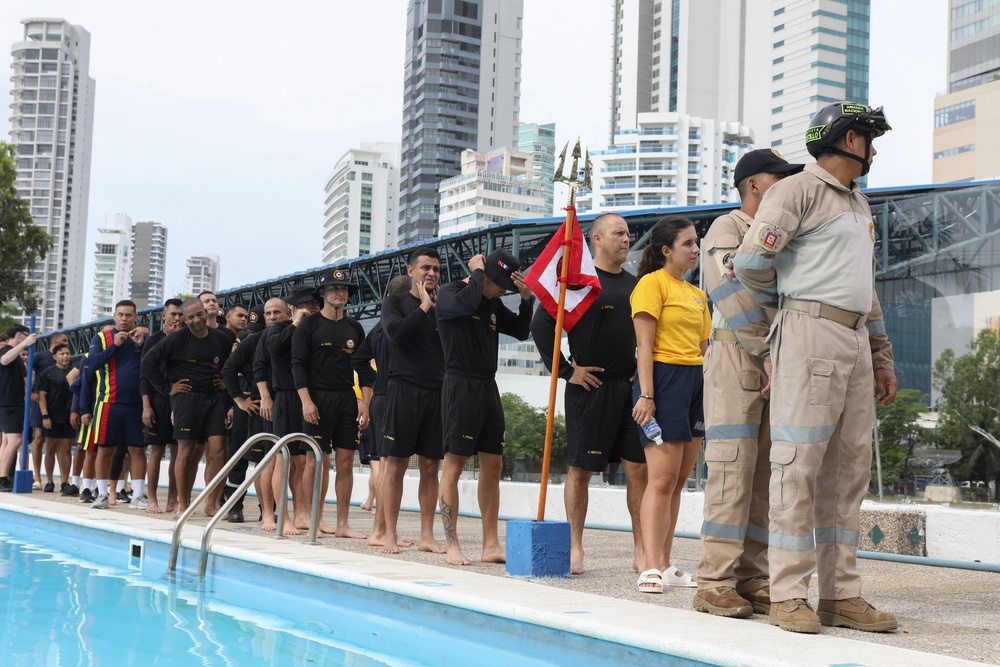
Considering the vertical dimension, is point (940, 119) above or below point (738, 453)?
above

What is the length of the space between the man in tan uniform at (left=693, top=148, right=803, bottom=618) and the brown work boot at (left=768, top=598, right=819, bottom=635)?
35cm

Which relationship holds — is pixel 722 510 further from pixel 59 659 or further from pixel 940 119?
pixel 940 119

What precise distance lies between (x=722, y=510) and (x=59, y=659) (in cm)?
267

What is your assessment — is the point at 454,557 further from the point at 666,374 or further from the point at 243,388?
the point at 243,388

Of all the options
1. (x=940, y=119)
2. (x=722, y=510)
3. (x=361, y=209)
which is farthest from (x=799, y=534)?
(x=361, y=209)

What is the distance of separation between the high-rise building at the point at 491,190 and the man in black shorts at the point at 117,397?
455 ft

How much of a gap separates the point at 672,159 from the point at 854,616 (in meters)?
140

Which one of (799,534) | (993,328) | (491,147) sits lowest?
(799,534)

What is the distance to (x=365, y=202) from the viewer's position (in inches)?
6939

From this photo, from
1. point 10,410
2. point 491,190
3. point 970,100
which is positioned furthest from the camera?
point 491,190

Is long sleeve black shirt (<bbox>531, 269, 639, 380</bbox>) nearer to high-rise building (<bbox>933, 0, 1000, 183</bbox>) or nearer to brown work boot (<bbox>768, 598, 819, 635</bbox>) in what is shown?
brown work boot (<bbox>768, 598, 819, 635</bbox>)

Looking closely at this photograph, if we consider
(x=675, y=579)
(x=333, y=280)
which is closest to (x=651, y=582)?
(x=675, y=579)

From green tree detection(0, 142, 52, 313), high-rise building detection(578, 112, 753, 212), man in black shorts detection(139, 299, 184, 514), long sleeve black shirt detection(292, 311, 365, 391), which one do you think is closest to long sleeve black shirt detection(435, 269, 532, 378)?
long sleeve black shirt detection(292, 311, 365, 391)

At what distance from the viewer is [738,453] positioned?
14.4ft
